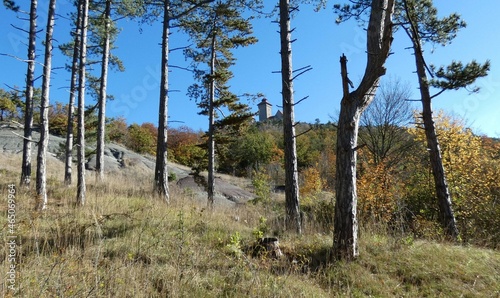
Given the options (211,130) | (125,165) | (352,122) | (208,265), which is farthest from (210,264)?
(125,165)

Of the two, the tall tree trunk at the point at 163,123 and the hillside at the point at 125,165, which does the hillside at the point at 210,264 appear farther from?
the hillside at the point at 125,165

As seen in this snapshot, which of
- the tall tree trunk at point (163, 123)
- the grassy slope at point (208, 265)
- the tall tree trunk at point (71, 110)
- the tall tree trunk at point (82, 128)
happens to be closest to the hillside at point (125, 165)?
the tall tree trunk at point (71, 110)

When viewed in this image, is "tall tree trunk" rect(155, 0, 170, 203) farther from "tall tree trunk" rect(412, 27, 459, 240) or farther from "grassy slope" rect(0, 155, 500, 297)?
"tall tree trunk" rect(412, 27, 459, 240)

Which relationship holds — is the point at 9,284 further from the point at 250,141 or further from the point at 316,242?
the point at 250,141

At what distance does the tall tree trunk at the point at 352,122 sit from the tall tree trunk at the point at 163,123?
625 centimetres

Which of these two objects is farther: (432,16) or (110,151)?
(110,151)

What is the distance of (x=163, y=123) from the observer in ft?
33.7

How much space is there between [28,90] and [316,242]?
32.7 ft

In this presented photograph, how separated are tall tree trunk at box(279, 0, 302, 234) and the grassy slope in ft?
2.37

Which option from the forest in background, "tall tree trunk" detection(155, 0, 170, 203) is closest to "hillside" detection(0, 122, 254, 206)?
the forest in background

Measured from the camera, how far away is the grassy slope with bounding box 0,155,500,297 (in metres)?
3.10

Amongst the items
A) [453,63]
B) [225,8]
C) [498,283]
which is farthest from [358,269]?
[225,8]

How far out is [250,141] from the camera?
47.8 meters

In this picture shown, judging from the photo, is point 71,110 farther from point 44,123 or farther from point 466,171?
point 466,171
